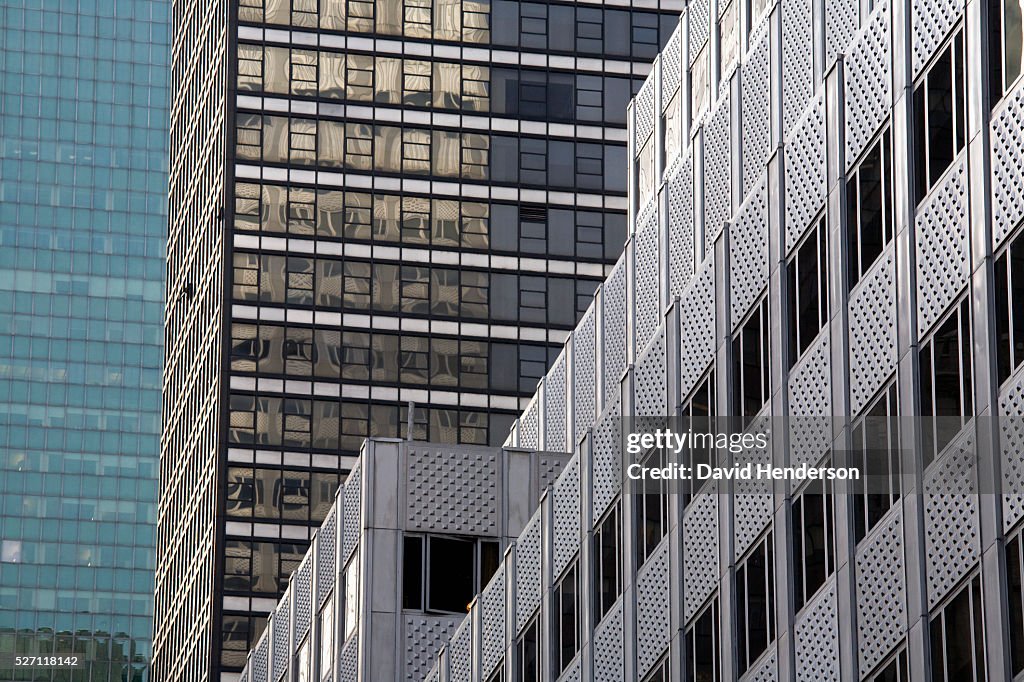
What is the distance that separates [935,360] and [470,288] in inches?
3891

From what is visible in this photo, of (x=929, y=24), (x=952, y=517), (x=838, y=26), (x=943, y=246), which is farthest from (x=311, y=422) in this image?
(x=952, y=517)

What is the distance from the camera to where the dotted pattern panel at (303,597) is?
251 ft

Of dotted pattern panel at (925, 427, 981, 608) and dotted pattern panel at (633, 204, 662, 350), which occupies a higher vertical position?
dotted pattern panel at (633, 204, 662, 350)

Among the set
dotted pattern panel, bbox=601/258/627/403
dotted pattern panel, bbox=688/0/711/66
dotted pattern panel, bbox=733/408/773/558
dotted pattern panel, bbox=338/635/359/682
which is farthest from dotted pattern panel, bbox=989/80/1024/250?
dotted pattern panel, bbox=338/635/359/682

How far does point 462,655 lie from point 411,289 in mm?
71974

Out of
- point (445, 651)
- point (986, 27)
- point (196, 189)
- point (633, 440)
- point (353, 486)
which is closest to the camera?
point (986, 27)

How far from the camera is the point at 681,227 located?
165ft

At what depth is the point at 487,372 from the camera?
131750mm

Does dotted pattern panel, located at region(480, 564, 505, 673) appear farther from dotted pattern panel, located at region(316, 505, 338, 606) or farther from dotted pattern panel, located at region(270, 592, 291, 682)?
dotted pattern panel, located at region(270, 592, 291, 682)

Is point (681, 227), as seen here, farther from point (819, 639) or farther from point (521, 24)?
point (521, 24)

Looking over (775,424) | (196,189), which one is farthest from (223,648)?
(775,424)

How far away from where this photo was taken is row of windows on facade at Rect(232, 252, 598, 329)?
428 feet

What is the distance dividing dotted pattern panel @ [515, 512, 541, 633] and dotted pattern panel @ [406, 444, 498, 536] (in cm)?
695

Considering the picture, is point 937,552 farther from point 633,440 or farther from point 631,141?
point 631,141
